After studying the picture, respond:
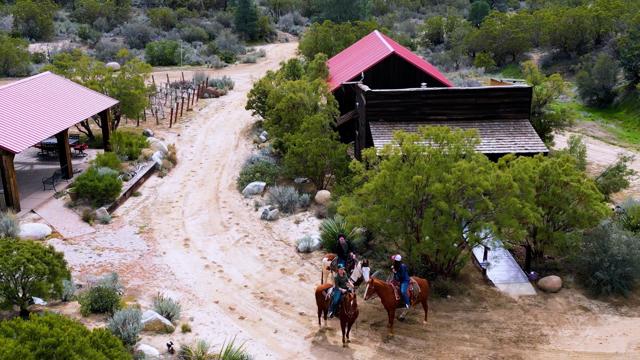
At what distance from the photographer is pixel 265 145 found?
25.9m

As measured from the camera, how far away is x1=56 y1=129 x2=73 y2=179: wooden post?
66.2ft

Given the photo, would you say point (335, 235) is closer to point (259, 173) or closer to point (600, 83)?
point (259, 173)

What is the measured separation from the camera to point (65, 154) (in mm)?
20547

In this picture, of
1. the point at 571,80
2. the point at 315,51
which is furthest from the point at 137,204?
the point at 571,80

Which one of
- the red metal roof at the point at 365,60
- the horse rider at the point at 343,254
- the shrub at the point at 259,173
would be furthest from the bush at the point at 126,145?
the horse rider at the point at 343,254

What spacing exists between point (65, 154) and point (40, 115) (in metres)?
1.55

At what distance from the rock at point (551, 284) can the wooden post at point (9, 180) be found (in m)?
14.0

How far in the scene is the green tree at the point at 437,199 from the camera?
13.4 metres

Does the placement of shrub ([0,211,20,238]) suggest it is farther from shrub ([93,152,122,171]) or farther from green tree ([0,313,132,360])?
green tree ([0,313,132,360])

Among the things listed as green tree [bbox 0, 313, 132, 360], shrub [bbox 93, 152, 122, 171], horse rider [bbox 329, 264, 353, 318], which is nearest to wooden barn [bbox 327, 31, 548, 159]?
horse rider [bbox 329, 264, 353, 318]

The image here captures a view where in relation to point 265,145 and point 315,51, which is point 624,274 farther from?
point 315,51

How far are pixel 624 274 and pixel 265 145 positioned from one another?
592 inches

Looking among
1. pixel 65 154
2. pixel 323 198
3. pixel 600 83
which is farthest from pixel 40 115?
pixel 600 83

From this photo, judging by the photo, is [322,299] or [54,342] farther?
[322,299]
